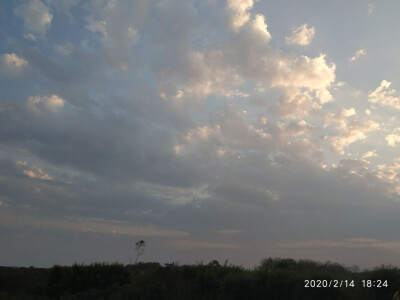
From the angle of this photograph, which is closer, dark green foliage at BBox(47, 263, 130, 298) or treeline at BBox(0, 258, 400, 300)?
treeline at BBox(0, 258, 400, 300)

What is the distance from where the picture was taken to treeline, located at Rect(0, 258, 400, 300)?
18.6 meters

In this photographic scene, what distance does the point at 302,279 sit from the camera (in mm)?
19188

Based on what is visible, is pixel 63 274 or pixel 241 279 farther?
pixel 63 274

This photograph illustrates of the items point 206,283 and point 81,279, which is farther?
point 81,279

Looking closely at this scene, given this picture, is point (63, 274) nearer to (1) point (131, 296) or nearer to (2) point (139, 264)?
(1) point (131, 296)

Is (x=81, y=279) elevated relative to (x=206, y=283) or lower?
lower

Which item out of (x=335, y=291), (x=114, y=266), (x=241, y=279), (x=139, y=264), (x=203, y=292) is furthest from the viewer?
(x=139, y=264)

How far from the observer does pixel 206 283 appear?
22.5 metres

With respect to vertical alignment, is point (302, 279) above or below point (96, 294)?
above

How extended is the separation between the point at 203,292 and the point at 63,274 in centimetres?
1175

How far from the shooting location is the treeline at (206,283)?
731 inches

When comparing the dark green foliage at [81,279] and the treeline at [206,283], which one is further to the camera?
the dark green foliage at [81,279]

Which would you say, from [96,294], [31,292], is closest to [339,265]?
[96,294]

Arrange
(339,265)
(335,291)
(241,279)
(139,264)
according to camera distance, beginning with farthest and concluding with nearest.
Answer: (139,264), (339,265), (241,279), (335,291)
